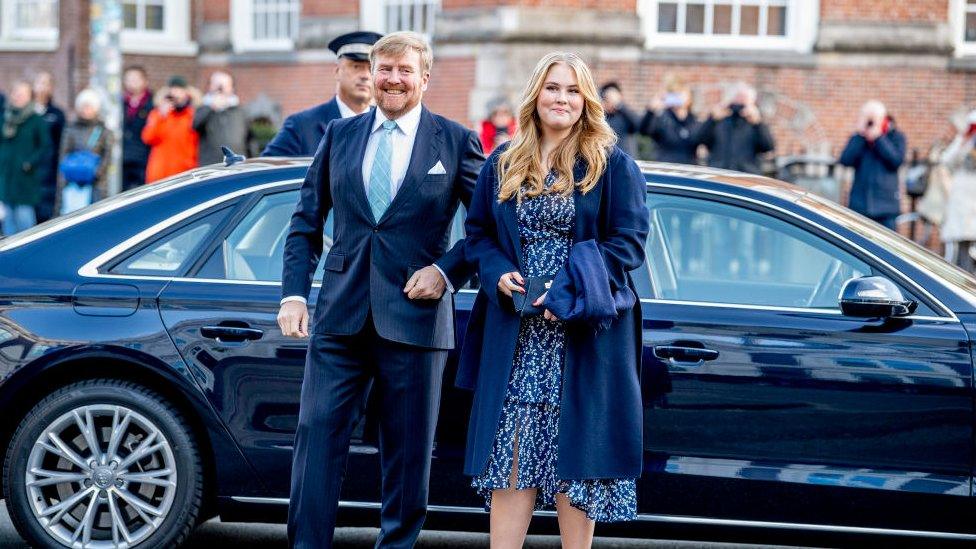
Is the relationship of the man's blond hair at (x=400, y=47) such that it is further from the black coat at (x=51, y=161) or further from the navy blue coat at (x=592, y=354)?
the black coat at (x=51, y=161)

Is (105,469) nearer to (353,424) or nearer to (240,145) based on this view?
(353,424)

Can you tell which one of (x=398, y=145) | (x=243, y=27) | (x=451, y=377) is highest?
(x=243, y=27)

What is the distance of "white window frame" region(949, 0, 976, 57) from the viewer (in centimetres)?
1823

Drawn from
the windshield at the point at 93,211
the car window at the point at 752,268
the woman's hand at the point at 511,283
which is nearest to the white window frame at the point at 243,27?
the windshield at the point at 93,211

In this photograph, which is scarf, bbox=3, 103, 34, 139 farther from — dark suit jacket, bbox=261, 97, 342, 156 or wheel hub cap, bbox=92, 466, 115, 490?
wheel hub cap, bbox=92, 466, 115, 490

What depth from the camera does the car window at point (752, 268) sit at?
579 cm

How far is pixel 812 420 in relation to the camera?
18.2 ft

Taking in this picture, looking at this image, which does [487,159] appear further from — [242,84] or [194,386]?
[242,84]

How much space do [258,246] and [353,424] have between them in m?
0.99

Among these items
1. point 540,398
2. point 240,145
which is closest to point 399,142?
point 540,398

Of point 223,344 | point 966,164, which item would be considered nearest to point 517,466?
point 223,344

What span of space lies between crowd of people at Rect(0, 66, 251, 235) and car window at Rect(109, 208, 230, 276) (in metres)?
7.98

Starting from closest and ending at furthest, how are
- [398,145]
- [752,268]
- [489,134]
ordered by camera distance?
[398,145], [752,268], [489,134]

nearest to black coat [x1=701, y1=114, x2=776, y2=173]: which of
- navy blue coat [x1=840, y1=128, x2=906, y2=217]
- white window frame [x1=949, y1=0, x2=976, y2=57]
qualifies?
navy blue coat [x1=840, y1=128, x2=906, y2=217]
